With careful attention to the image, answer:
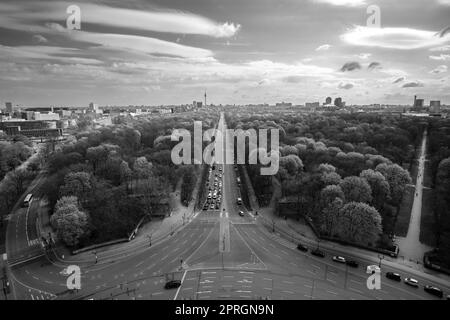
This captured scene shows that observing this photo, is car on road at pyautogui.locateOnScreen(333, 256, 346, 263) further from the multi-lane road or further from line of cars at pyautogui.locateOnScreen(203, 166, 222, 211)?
line of cars at pyautogui.locateOnScreen(203, 166, 222, 211)

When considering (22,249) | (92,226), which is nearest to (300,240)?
(92,226)

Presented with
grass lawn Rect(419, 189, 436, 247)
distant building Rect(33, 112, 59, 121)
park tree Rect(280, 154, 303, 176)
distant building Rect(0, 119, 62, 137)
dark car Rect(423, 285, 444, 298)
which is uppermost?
distant building Rect(33, 112, 59, 121)

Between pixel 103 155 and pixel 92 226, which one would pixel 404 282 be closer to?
pixel 92 226

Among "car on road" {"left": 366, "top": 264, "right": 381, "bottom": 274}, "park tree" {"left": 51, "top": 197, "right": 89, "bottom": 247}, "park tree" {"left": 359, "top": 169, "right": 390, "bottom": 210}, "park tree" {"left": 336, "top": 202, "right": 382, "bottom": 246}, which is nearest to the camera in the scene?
"car on road" {"left": 366, "top": 264, "right": 381, "bottom": 274}

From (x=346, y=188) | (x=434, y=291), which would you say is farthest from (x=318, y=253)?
(x=346, y=188)

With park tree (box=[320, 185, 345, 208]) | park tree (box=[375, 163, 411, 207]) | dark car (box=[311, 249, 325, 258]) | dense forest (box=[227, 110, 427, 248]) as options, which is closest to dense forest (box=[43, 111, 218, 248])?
dense forest (box=[227, 110, 427, 248])

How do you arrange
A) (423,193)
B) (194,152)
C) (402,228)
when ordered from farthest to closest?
1. (194,152)
2. (423,193)
3. (402,228)
